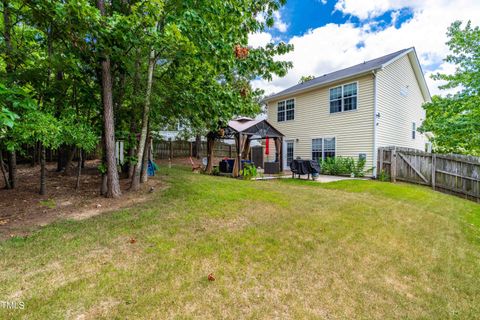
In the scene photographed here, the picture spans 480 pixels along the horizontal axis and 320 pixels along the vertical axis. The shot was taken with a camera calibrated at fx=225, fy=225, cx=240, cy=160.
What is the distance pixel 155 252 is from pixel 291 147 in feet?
43.5

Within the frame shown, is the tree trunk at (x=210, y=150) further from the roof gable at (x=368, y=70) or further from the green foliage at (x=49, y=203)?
the green foliage at (x=49, y=203)

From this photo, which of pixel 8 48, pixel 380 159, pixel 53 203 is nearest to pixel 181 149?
pixel 53 203

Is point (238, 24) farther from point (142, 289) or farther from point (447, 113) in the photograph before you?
point (447, 113)

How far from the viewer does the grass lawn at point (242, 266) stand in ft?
7.32

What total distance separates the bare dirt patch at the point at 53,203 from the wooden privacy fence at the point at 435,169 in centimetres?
1032

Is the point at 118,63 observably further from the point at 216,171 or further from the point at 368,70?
the point at 368,70

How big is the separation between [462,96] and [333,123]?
21.5 feet

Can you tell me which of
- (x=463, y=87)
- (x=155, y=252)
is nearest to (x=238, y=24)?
(x=155, y=252)

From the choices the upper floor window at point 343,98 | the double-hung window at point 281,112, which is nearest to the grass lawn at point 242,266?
the upper floor window at point 343,98

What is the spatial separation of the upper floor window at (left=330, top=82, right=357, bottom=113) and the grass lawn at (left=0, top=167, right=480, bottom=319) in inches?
329

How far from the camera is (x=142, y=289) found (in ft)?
7.79

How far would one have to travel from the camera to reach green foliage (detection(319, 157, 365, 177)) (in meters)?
11.7

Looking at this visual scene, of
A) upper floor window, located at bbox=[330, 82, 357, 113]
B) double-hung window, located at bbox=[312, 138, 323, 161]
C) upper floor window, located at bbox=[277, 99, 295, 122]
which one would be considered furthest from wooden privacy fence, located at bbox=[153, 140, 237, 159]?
upper floor window, located at bbox=[330, 82, 357, 113]

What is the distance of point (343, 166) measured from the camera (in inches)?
482
